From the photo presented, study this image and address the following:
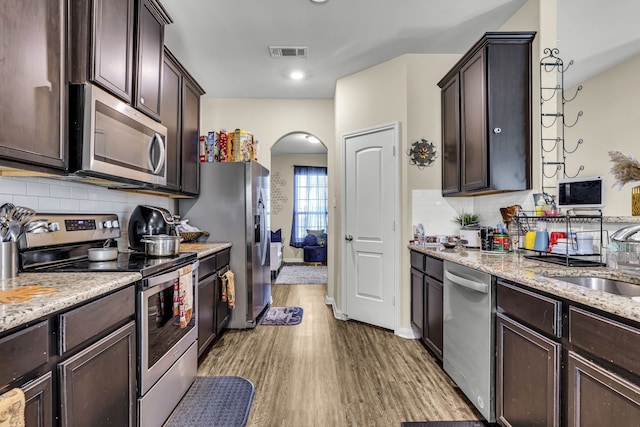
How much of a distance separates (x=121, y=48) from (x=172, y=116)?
3.10ft

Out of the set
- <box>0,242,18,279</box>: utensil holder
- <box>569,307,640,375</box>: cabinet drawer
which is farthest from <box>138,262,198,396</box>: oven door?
<box>569,307,640,375</box>: cabinet drawer

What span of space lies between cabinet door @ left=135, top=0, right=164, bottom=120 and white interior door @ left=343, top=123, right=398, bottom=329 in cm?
209

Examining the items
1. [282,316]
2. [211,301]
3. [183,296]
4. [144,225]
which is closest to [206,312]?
[211,301]

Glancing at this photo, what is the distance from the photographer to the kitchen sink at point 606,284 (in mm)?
1488

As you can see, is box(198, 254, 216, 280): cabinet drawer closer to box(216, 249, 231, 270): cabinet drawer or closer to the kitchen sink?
box(216, 249, 231, 270): cabinet drawer

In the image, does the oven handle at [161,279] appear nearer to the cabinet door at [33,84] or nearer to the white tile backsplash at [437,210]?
the cabinet door at [33,84]

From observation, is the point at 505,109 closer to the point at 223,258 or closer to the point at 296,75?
the point at 296,75

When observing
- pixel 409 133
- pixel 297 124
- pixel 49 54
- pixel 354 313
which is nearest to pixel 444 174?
pixel 409 133

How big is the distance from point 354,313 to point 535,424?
237 centimetres

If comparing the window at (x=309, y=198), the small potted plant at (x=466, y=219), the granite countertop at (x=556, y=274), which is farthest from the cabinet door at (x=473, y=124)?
the window at (x=309, y=198)

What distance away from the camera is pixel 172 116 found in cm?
273

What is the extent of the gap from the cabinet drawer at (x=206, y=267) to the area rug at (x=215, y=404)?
75 cm

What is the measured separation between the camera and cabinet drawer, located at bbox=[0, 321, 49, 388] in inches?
34.8

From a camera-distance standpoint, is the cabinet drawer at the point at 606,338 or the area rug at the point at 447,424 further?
the area rug at the point at 447,424
